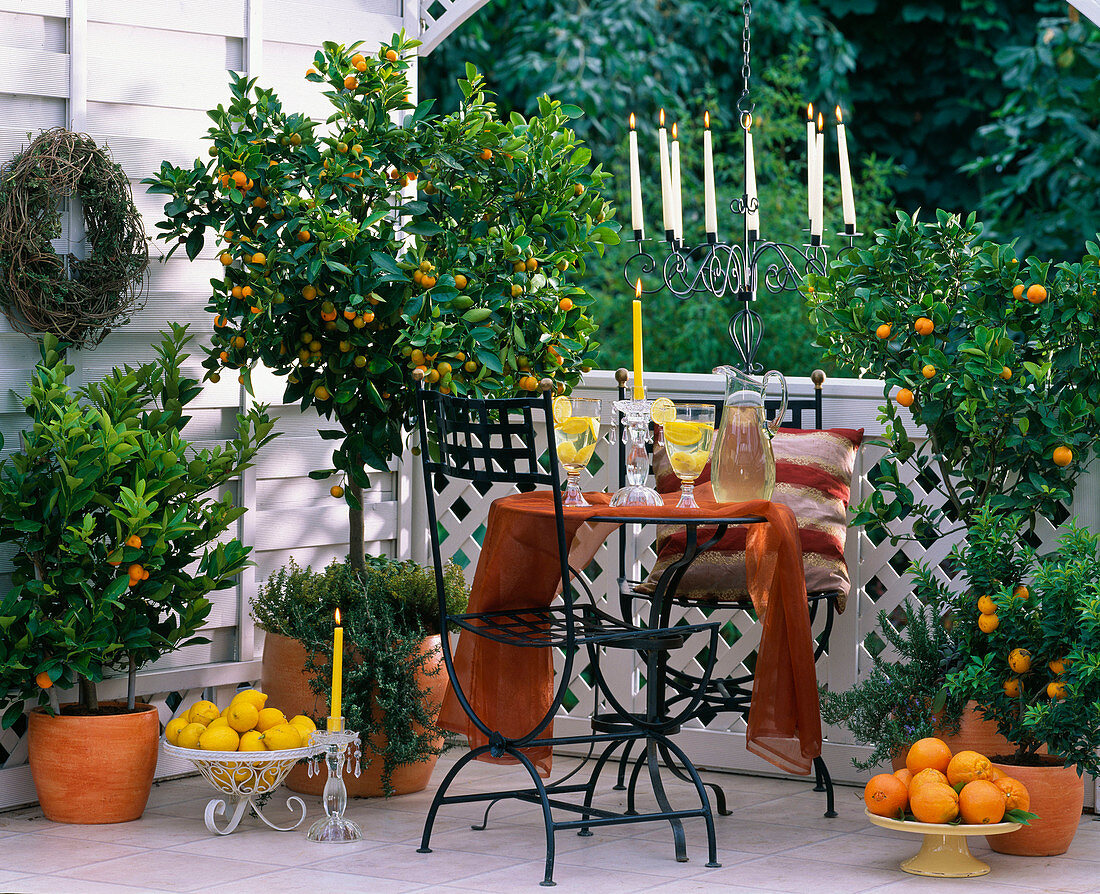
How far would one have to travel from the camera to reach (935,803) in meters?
3.11

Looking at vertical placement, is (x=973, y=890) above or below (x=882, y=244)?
below

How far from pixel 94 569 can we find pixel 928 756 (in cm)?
187

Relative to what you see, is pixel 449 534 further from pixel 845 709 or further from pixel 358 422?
pixel 845 709

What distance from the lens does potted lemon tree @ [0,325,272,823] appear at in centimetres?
346

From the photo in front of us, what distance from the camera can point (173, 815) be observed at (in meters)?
3.70

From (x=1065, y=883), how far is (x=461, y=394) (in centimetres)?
168

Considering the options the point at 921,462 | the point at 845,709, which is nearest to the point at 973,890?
the point at 845,709

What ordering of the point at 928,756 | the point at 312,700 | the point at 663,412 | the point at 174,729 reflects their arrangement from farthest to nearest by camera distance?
1. the point at 312,700
2. the point at 174,729
3. the point at 663,412
4. the point at 928,756

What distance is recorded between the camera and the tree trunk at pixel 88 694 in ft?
12.0

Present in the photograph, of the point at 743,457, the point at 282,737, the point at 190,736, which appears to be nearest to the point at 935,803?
the point at 743,457

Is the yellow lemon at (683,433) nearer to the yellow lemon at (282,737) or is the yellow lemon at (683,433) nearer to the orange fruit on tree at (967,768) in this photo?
the orange fruit on tree at (967,768)

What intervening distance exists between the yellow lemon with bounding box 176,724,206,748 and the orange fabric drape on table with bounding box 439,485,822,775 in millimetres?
553

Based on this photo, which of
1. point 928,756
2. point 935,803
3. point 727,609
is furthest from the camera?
point 727,609

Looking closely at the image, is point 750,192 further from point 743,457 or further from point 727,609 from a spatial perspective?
point 727,609
